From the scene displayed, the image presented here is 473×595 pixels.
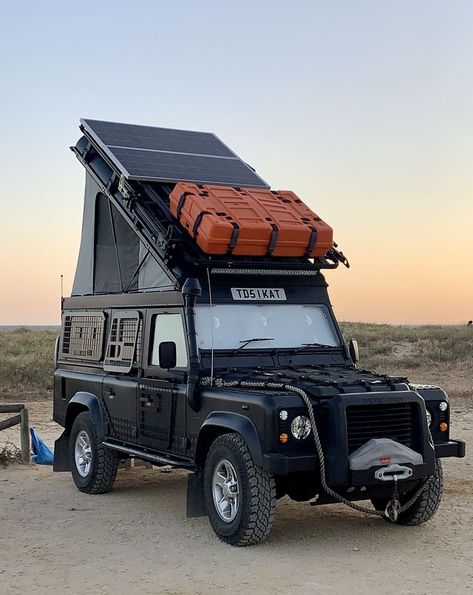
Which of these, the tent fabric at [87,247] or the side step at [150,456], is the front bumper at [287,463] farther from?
the tent fabric at [87,247]

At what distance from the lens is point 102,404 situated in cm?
1014

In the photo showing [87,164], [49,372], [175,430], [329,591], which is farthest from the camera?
[49,372]

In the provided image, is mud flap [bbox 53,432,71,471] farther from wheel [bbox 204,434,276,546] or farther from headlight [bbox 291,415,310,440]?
headlight [bbox 291,415,310,440]

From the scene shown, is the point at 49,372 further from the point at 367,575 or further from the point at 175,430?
the point at 367,575

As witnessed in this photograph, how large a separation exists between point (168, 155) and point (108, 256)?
1.41 meters

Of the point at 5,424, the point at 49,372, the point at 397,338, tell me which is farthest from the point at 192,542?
the point at 397,338

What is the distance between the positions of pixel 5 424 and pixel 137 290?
11.1ft

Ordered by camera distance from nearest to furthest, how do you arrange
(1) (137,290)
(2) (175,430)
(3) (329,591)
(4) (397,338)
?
(3) (329,591), (2) (175,430), (1) (137,290), (4) (397,338)

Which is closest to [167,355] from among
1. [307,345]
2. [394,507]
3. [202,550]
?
[307,345]

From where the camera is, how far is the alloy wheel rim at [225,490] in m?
7.65

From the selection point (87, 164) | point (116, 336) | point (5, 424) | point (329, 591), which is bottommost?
point (329, 591)

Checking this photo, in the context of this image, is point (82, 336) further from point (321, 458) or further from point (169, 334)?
point (321, 458)

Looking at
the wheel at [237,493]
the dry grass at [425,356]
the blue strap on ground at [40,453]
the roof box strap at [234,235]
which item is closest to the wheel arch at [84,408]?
the blue strap on ground at [40,453]

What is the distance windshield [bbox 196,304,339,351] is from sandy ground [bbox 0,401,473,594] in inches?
67.4
